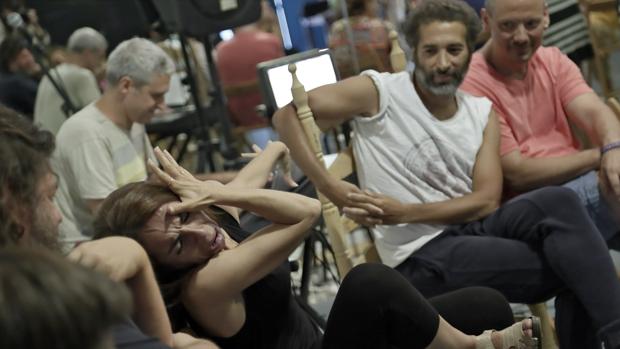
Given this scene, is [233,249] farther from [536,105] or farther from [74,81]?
[74,81]

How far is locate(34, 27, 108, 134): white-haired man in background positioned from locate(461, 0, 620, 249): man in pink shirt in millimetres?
2210

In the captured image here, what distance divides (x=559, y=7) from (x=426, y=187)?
163 centimetres

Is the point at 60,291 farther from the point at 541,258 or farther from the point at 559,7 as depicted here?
the point at 559,7

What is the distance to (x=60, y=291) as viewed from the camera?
1.02 m

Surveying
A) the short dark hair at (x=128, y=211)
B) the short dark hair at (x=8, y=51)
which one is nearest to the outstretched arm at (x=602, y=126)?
the short dark hair at (x=128, y=211)

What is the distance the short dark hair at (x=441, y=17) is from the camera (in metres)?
2.85

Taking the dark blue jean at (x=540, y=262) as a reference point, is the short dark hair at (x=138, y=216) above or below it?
above

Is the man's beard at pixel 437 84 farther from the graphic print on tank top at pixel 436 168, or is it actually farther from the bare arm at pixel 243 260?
the bare arm at pixel 243 260

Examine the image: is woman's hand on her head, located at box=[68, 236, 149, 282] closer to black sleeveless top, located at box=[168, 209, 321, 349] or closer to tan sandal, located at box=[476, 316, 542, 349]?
black sleeveless top, located at box=[168, 209, 321, 349]

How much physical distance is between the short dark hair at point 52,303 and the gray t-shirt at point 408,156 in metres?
1.70

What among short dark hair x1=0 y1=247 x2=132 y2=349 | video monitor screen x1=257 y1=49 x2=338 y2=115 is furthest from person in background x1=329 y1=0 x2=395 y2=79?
short dark hair x1=0 y1=247 x2=132 y2=349

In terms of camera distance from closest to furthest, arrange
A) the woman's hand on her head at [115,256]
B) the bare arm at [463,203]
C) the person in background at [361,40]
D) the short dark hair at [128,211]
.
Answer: the woman's hand on her head at [115,256] < the short dark hair at [128,211] < the bare arm at [463,203] < the person in background at [361,40]

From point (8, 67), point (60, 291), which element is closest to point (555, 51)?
point (60, 291)

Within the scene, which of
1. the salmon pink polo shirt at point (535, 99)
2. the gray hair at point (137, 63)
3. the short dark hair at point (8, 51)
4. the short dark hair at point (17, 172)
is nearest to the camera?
the short dark hair at point (17, 172)
